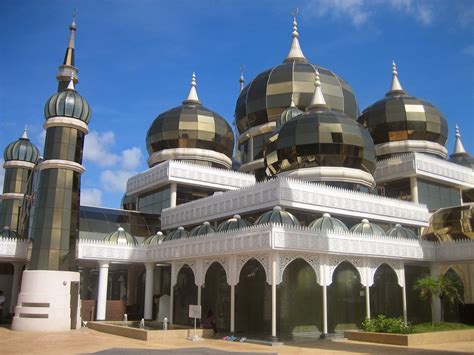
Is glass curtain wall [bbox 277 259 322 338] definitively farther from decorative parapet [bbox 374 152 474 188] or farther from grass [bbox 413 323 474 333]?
decorative parapet [bbox 374 152 474 188]

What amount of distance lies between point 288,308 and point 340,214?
7445 mm

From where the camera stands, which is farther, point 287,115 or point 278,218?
point 287,115

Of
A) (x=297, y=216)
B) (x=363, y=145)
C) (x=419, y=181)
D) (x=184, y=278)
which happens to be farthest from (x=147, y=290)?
(x=419, y=181)

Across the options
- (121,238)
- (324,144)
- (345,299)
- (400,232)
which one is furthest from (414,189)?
(121,238)

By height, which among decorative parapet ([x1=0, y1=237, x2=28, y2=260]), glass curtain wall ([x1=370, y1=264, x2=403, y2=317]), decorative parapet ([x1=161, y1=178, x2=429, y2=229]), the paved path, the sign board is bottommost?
the paved path

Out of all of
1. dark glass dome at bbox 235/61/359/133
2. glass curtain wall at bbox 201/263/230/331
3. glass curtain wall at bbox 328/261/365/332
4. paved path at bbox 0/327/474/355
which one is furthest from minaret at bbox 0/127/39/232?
glass curtain wall at bbox 328/261/365/332

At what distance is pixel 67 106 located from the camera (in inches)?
1264

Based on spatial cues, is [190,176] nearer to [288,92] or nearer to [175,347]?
[288,92]

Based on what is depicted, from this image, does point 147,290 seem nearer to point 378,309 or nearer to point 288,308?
point 288,308

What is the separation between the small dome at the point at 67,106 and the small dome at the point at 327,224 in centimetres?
1601

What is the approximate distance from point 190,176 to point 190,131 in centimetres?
550

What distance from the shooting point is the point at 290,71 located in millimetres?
44750

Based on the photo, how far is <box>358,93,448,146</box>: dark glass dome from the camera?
138 feet

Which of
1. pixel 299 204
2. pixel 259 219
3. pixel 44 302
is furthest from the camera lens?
pixel 299 204
